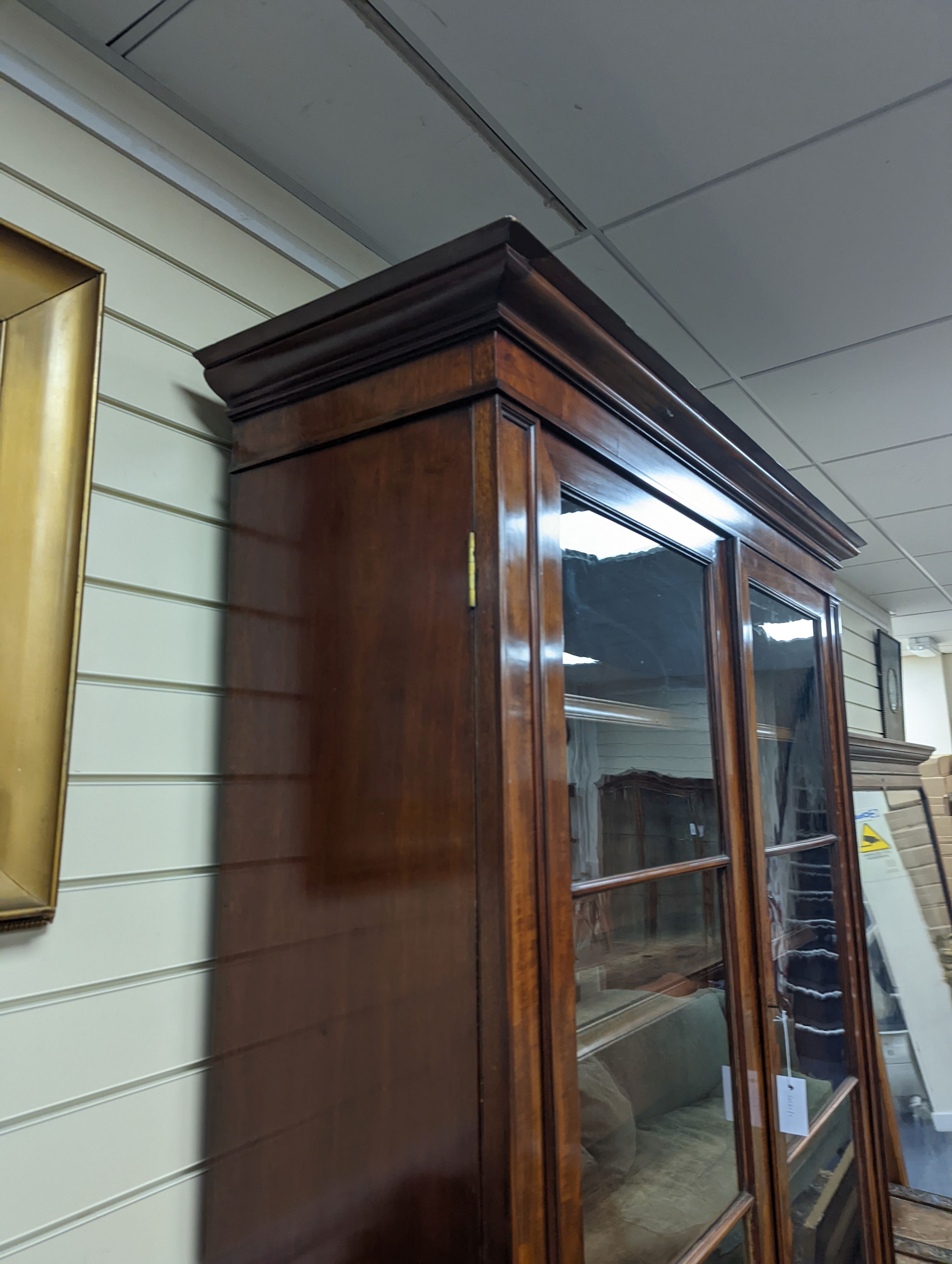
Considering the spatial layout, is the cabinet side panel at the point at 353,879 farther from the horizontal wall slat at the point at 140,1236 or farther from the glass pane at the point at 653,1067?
the glass pane at the point at 653,1067

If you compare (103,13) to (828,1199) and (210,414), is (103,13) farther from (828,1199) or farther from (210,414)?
(828,1199)

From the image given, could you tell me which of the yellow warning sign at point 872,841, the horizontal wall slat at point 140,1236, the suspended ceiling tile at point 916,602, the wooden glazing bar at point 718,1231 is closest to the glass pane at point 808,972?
the wooden glazing bar at point 718,1231

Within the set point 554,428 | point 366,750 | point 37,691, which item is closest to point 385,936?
point 366,750

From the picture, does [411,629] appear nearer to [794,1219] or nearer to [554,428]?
[554,428]

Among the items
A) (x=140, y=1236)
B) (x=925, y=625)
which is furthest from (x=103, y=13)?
(x=925, y=625)

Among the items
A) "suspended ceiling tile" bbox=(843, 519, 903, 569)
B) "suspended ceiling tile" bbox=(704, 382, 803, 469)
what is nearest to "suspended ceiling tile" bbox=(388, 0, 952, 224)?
"suspended ceiling tile" bbox=(704, 382, 803, 469)

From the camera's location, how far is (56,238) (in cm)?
95

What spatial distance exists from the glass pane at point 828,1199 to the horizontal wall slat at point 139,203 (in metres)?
1.54

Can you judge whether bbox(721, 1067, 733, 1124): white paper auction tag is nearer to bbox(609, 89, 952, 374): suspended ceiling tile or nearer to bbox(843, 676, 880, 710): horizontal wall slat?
bbox(609, 89, 952, 374): suspended ceiling tile

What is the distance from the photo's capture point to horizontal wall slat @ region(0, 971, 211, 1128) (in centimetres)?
83

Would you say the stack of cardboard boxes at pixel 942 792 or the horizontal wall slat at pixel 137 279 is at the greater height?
the horizontal wall slat at pixel 137 279

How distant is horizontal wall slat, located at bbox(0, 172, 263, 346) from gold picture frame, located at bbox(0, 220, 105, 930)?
0.08 metres

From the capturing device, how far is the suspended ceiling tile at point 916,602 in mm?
3736

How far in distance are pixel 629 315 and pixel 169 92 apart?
871mm
